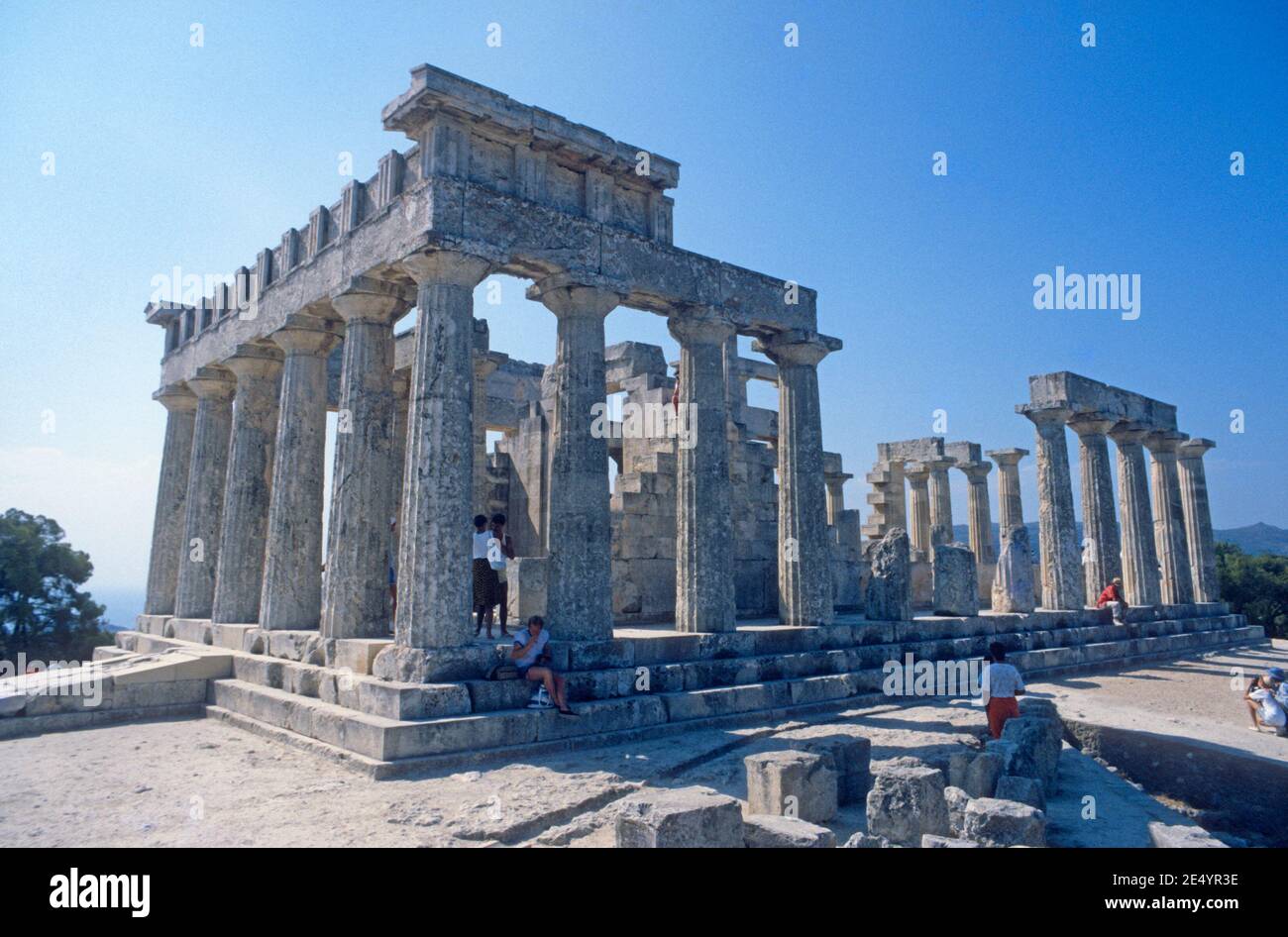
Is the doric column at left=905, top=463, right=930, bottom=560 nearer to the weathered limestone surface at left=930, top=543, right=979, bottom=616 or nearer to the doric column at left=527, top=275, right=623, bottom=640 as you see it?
the weathered limestone surface at left=930, top=543, right=979, bottom=616

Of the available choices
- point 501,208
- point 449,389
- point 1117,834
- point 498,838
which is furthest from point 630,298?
point 1117,834

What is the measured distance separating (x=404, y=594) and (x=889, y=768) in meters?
5.96

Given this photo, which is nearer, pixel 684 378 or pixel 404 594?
pixel 404 594

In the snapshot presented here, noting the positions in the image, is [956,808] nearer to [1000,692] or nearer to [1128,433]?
[1000,692]

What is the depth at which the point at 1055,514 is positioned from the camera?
21359 mm

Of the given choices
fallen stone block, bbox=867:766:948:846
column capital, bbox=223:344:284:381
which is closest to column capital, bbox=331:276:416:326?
column capital, bbox=223:344:284:381

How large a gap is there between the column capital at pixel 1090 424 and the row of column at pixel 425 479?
37.0ft

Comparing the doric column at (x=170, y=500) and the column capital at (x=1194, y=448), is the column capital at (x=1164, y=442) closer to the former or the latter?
the column capital at (x=1194, y=448)

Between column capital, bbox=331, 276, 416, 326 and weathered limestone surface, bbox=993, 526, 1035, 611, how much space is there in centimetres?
1469

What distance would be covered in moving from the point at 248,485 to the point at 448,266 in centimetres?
677

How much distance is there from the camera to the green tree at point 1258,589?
1489 inches
